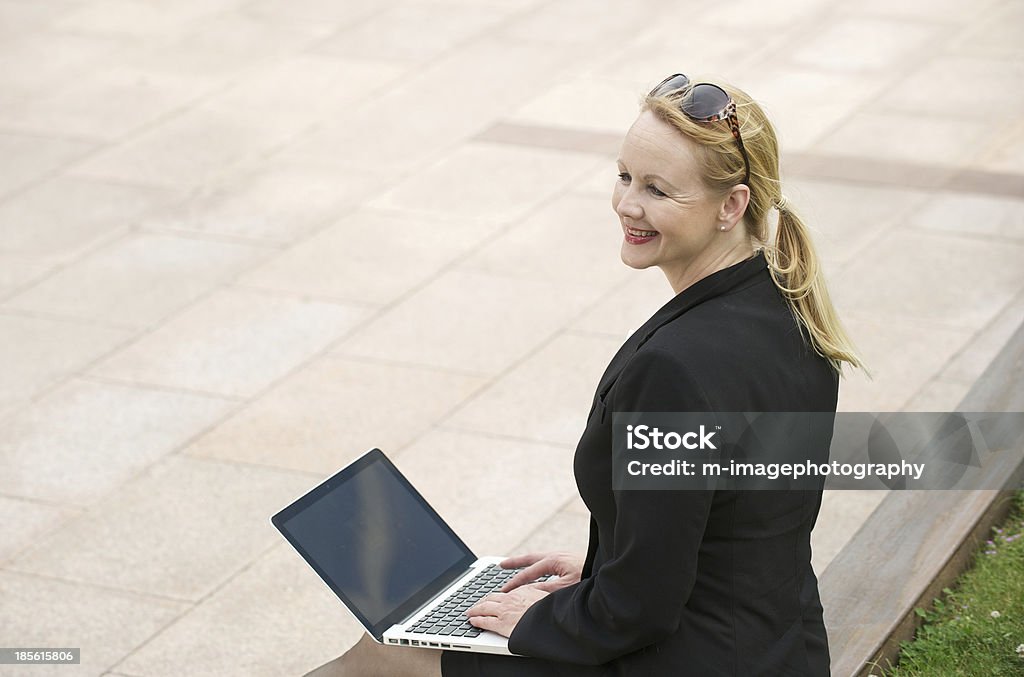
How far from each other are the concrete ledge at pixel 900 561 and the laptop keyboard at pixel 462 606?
103 cm

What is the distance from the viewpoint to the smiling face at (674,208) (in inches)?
115

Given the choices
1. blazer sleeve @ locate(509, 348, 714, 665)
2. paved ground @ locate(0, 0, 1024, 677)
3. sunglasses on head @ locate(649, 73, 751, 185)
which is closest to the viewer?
blazer sleeve @ locate(509, 348, 714, 665)

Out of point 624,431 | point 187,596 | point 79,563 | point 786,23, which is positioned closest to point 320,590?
point 187,596

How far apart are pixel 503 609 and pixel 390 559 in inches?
15.4

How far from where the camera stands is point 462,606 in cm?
328

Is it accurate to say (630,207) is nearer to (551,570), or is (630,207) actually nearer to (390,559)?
(551,570)

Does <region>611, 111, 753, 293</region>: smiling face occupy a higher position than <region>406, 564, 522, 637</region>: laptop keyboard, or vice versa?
<region>611, 111, 753, 293</region>: smiling face

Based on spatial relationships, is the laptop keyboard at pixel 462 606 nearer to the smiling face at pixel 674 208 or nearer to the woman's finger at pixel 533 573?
the woman's finger at pixel 533 573

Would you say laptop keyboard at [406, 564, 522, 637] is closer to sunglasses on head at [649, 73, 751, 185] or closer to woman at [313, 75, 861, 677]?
woman at [313, 75, 861, 677]

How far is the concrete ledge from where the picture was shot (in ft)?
13.6

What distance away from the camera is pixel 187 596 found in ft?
16.4

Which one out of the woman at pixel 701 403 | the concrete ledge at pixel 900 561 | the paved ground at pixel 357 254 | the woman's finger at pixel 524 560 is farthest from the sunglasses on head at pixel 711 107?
the paved ground at pixel 357 254

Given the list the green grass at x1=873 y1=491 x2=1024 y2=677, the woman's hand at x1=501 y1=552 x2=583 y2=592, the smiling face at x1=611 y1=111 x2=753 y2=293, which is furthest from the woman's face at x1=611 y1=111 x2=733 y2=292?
the green grass at x1=873 y1=491 x2=1024 y2=677

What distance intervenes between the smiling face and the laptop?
0.84 meters
